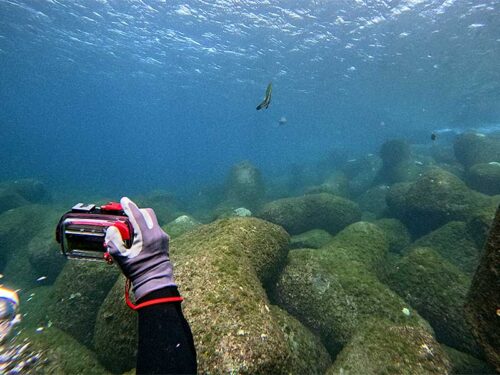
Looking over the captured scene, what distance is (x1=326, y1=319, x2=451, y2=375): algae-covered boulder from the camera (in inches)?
145

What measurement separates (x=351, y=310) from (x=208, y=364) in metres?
3.74

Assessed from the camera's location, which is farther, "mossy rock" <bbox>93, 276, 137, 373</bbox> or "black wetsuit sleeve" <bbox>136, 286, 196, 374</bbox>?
"mossy rock" <bbox>93, 276, 137, 373</bbox>

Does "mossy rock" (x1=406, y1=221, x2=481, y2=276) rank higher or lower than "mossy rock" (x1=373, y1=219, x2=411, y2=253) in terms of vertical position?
higher

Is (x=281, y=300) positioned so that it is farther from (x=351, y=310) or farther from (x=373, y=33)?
(x=373, y=33)

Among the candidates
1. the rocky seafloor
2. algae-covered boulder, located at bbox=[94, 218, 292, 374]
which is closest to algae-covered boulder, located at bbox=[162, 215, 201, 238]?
the rocky seafloor

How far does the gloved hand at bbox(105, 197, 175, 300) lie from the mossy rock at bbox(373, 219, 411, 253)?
31.1ft

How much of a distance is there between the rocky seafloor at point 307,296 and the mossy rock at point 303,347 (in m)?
0.02

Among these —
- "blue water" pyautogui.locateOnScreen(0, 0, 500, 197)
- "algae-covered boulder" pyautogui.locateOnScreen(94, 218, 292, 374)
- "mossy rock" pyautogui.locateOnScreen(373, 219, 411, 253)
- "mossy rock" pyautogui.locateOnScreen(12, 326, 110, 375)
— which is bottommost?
"mossy rock" pyautogui.locateOnScreen(373, 219, 411, 253)

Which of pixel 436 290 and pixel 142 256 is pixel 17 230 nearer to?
pixel 142 256

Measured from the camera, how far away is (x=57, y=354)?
15.1 feet

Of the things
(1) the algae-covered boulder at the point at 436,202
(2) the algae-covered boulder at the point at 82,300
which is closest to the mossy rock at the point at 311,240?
(1) the algae-covered boulder at the point at 436,202

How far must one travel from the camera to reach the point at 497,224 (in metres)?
2.67

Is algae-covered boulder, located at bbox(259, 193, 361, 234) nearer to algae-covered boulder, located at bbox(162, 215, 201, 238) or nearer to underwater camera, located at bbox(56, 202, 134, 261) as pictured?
algae-covered boulder, located at bbox(162, 215, 201, 238)

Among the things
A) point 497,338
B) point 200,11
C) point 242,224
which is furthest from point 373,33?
point 497,338
